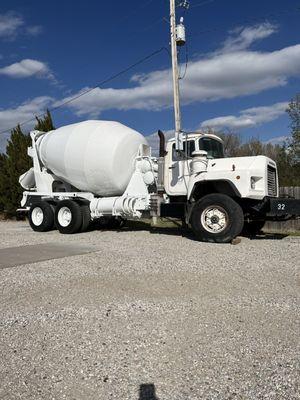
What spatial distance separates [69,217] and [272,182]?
21.2 feet

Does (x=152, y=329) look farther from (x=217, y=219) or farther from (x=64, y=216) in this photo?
(x=64, y=216)

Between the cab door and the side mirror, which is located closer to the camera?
the side mirror

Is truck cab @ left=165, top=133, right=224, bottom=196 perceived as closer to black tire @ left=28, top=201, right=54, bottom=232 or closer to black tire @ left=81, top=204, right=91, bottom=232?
black tire @ left=81, top=204, right=91, bottom=232

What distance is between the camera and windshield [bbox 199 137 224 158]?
12.4m

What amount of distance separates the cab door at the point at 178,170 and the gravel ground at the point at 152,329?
3.96 metres

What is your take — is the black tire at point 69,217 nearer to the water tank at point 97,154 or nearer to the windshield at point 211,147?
the water tank at point 97,154

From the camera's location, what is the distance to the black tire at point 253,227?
43.2 ft

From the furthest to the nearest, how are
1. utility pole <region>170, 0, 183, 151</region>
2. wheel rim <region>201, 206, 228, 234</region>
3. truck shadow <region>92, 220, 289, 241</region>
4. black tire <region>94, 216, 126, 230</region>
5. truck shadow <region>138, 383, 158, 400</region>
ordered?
utility pole <region>170, 0, 183, 151</region>, black tire <region>94, 216, 126, 230</region>, truck shadow <region>92, 220, 289, 241</region>, wheel rim <region>201, 206, 228, 234</region>, truck shadow <region>138, 383, 158, 400</region>

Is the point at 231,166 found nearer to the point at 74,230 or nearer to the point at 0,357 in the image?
the point at 74,230

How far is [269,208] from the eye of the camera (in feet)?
36.4

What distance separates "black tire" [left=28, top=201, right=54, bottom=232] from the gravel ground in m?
6.92

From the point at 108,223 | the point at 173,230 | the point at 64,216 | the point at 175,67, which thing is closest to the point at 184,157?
the point at 173,230

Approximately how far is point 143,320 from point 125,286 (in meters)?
1.65

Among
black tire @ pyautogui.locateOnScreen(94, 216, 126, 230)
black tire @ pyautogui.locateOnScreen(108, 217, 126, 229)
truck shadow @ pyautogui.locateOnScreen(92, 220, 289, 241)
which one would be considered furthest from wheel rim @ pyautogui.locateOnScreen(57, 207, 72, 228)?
black tire @ pyautogui.locateOnScreen(108, 217, 126, 229)
